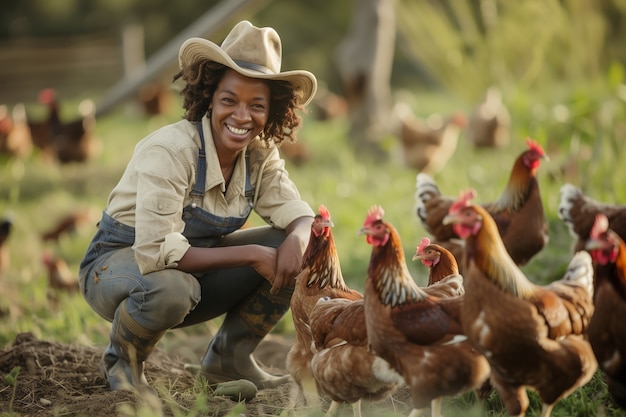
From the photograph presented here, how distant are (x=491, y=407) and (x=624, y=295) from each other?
2.39 feet

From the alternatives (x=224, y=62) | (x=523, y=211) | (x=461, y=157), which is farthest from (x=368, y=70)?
(x=224, y=62)

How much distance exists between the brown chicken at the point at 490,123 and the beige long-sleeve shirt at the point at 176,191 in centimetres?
477

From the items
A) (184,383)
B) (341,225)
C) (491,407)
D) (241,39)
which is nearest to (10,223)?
(341,225)

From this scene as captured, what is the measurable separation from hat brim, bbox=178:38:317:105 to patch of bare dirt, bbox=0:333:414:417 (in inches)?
51.9

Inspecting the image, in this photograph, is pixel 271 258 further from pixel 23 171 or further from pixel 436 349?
pixel 23 171

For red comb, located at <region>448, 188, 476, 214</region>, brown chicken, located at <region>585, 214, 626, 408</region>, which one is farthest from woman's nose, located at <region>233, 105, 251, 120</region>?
brown chicken, located at <region>585, 214, 626, 408</region>

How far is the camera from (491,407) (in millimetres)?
3148

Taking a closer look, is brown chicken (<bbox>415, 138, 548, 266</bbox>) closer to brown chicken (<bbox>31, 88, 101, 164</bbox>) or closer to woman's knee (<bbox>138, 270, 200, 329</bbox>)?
woman's knee (<bbox>138, 270, 200, 329</bbox>)

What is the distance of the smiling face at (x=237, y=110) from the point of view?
333cm

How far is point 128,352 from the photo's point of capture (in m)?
3.32

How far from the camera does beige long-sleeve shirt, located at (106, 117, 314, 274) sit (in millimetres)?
3117

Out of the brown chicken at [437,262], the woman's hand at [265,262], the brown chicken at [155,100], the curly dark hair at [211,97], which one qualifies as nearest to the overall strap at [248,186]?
the curly dark hair at [211,97]

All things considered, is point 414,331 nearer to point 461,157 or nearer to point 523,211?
point 523,211

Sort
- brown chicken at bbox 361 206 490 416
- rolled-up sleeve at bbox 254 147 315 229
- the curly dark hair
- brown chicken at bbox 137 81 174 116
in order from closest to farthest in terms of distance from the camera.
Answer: brown chicken at bbox 361 206 490 416
the curly dark hair
rolled-up sleeve at bbox 254 147 315 229
brown chicken at bbox 137 81 174 116
